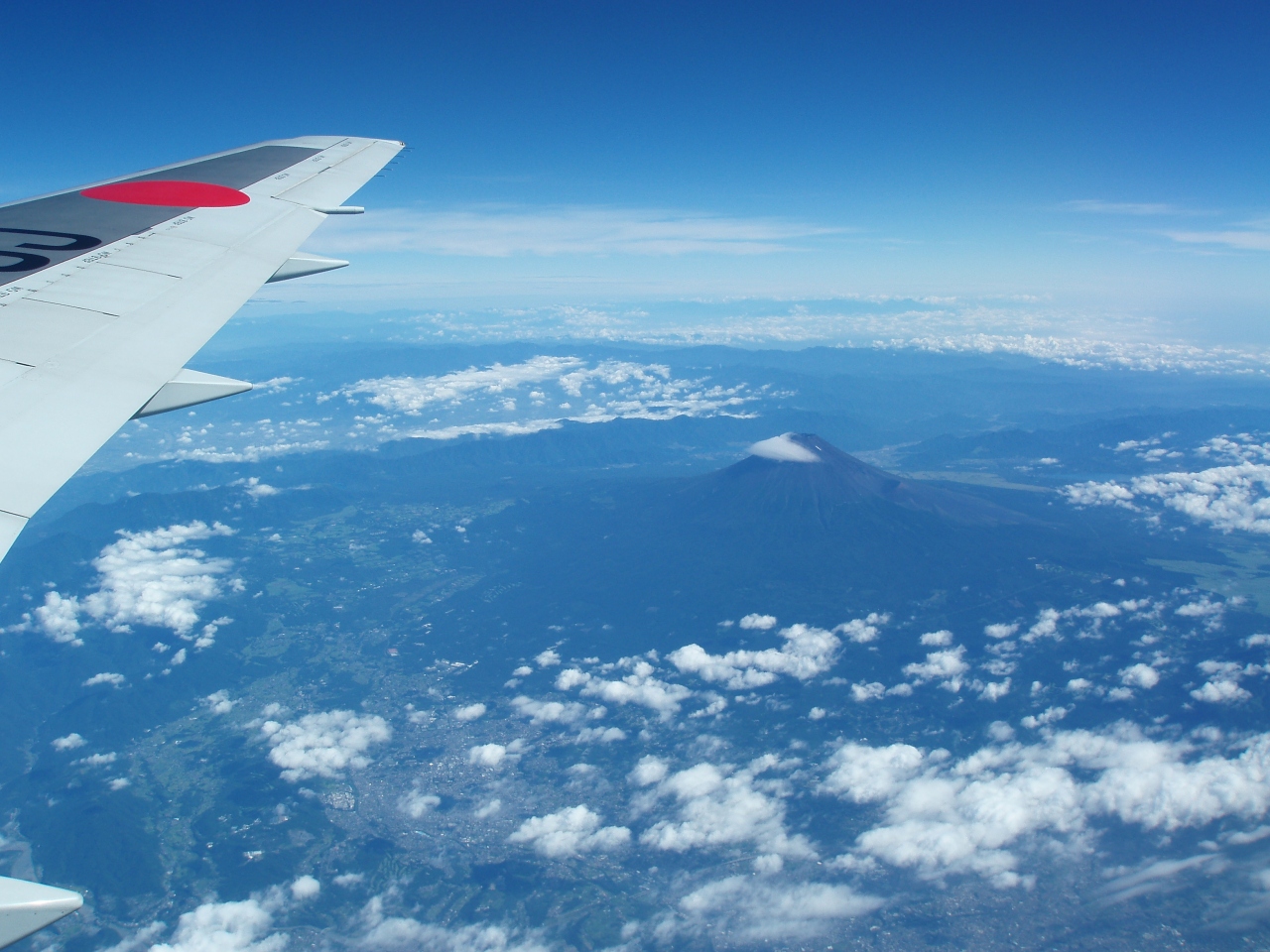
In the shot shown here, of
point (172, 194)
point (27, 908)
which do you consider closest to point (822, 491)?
point (172, 194)

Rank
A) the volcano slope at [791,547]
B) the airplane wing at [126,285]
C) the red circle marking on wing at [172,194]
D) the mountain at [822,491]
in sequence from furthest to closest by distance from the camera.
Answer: the mountain at [822,491] < the volcano slope at [791,547] < the red circle marking on wing at [172,194] < the airplane wing at [126,285]

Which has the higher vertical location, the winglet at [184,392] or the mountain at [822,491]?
the winglet at [184,392]

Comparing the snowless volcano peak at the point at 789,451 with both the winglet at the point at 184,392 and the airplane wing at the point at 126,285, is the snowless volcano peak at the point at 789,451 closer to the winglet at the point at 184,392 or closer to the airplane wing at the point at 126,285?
the airplane wing at the point at 126,285

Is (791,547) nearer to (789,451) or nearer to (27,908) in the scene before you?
(789,451)

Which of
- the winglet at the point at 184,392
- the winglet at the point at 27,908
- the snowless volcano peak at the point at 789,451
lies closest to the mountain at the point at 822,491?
the snowless volcano peak at the point at 789,451

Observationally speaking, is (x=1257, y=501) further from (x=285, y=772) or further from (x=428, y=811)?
(x=285, y=772)

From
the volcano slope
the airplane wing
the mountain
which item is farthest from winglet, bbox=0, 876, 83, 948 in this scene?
the mountain

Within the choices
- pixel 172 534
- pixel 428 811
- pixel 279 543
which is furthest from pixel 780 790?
pixel 172 534

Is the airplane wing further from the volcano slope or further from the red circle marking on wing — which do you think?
the volcano slope
